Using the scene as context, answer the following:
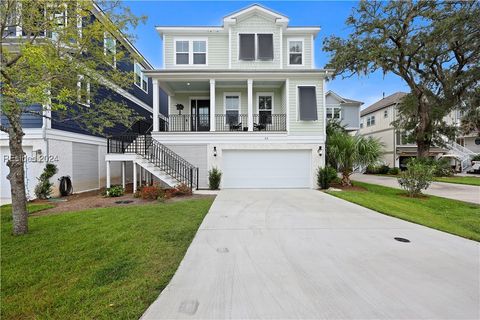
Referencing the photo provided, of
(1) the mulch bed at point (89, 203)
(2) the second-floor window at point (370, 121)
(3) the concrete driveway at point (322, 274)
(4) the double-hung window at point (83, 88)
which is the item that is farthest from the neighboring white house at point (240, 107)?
(2) the second-floor window at point (370, 121)

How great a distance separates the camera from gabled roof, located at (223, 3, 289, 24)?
13781mm

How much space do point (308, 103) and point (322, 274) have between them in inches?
408

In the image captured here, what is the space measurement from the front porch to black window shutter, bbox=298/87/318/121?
39.5 inches

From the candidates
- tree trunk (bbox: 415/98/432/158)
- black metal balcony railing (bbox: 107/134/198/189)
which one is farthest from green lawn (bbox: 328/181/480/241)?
tree trunk (bbox: 415/98/432/158)

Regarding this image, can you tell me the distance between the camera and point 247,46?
46.3 feet

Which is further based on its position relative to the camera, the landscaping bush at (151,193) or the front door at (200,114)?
the front door at (200,114)

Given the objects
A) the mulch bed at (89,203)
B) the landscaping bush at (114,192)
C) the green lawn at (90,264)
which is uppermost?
the landscaping bush at (114,192)

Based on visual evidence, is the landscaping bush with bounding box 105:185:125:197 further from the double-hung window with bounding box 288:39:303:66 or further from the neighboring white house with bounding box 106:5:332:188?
the double-hung window with bounding box 288:39:303:66

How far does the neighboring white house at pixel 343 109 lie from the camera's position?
24.5 meters

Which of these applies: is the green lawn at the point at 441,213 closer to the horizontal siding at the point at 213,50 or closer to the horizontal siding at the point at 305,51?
the horizontal siding at the point at 305,51

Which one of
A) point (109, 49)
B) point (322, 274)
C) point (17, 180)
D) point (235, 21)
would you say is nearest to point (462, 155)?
point (235, 21)

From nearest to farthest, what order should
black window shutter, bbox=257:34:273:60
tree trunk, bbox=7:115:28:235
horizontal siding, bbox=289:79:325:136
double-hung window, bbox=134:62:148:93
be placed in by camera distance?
1. tree trunk, bbox=7:115:28:235
2. horizontal siding, bbox=289:79:325:136
3. black window shutter, bbox=257:34:273:60
4. double-hung window, bbox=134:62:148:93

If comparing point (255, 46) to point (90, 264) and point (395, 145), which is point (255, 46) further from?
point (395, 145)

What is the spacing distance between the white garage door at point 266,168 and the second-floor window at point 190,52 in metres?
6.21
